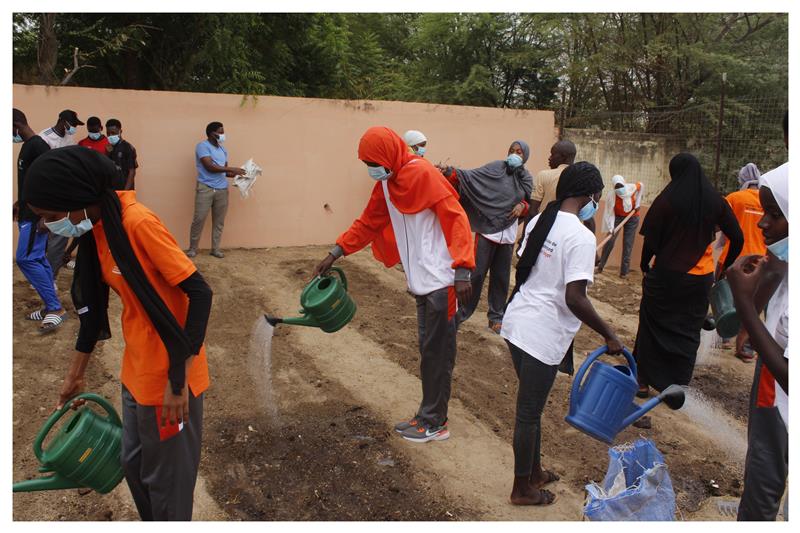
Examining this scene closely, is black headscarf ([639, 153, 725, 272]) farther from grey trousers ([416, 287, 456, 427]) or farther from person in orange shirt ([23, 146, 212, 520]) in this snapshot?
person in orange shirt ([23, 146, 212, 520])

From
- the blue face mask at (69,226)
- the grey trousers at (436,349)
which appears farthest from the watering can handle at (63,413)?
the grey trousers at (436,349)

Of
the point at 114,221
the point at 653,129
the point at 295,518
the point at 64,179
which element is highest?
the point at 653,129

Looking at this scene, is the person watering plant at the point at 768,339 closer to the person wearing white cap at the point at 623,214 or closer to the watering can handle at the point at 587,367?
the watering can handle at the point at 587,367

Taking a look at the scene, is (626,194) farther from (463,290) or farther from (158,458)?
(158,458)

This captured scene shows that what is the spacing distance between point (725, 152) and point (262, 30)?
25.4 feet

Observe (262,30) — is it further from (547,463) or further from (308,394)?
(547,463)

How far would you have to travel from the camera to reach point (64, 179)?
2100 millimetres

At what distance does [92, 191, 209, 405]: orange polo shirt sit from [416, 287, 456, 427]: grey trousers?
1.73m

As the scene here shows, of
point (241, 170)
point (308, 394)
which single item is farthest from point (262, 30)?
point (308, 394)

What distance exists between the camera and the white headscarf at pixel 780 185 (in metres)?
2.20

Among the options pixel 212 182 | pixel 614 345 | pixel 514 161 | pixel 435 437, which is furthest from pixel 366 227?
pixel 212 182

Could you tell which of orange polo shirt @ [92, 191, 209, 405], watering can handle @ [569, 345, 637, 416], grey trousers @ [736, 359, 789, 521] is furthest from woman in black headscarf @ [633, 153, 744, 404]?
orange polo shirt @ [92, 191, 209, 405]

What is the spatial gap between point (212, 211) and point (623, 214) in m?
5.38

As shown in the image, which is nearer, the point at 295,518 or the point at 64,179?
the point at 64,179
